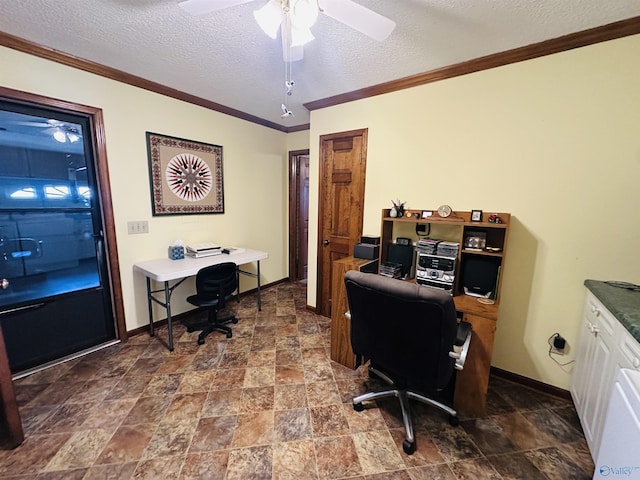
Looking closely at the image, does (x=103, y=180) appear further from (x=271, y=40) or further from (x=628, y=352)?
(x=628, y=352)

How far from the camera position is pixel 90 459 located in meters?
1.38

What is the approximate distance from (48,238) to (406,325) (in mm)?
2821

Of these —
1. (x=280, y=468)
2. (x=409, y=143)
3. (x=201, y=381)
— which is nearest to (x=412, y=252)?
(x=409, y=143)

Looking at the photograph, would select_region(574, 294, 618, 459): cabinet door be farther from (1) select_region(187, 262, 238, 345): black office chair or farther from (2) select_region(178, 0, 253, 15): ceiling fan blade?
(1) select_region(187, 262, 238, 345): black office chair

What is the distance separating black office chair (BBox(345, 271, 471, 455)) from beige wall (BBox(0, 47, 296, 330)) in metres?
2.27

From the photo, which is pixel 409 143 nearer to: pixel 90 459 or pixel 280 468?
pixel 280 468

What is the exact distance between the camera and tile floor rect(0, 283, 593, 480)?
53.0 inches

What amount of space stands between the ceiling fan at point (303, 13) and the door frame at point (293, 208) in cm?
257

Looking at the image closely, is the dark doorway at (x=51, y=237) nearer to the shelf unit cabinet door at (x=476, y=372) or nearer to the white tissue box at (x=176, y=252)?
the white tissue box at (x=176, y=252)

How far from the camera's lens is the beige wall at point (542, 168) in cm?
160

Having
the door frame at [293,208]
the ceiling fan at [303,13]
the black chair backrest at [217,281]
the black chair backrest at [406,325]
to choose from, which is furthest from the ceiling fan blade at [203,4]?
the door frame at [293,208]

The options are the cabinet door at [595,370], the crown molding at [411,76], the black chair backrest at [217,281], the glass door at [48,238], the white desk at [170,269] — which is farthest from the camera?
the black chair backrest at [217,281]

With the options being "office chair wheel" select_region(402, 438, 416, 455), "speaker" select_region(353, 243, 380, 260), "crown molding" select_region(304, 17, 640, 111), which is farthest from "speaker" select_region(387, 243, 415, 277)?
"crown molding" select_region(304, 17, 640, 111)

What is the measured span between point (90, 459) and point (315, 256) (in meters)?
2.35
